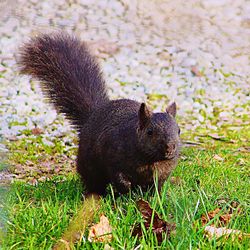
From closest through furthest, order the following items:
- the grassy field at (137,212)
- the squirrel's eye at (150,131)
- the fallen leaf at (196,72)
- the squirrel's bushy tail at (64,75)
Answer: the grassy field at (137,212) < the squirrel's eye at (150,131) < the squirrel's bushy tail at (64,75) < the fallen leaf at (196,72)

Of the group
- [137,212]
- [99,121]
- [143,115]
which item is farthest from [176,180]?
[137,212]

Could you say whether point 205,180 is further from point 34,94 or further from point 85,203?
point 34,94

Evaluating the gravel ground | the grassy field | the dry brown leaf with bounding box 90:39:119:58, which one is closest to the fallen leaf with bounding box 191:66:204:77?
the gravel ground

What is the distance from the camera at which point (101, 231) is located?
2.55 meters

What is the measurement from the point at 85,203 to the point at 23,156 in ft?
7.06

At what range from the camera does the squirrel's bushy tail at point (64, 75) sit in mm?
4238

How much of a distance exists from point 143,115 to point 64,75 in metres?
1.03

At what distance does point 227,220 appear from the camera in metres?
2.69

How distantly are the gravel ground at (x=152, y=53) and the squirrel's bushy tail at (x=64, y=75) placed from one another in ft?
4.98

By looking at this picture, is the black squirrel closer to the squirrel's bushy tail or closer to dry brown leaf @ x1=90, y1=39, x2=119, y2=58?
the squirrel's bushy tail

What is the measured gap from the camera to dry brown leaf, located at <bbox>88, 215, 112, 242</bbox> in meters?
2.47

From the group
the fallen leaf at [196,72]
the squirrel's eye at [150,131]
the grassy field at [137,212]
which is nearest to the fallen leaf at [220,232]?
the grassy field at [137,212]

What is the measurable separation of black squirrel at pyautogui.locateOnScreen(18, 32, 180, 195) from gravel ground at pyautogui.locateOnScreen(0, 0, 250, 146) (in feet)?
5.04

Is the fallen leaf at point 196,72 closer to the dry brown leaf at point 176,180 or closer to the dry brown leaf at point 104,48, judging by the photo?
the dry brown leaf at point 104,48
